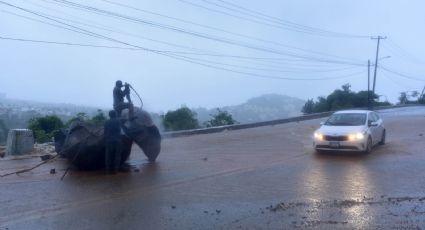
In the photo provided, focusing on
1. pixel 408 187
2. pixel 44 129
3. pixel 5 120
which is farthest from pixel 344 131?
pixel 5 120

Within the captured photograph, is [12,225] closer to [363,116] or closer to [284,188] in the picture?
[284,188]

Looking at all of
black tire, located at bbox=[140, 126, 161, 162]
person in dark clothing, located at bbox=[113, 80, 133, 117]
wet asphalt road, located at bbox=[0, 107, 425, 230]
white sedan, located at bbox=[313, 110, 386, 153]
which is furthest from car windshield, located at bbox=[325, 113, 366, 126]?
person in dark clothing, located at bbox=[113, 80, 133, 117]

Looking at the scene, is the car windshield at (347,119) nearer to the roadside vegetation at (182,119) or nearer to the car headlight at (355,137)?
the car headlight at (355,137)

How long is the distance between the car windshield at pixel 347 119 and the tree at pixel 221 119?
23.7m

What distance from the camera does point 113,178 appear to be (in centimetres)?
1377

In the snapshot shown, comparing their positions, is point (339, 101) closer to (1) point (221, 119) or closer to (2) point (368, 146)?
(1) point (221, 119)

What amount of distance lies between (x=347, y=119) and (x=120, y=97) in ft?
26.0

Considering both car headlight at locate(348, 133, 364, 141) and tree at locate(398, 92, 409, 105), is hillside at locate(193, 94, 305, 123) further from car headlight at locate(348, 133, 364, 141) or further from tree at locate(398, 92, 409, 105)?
car headlight at locate(348, 133, 364, 141)

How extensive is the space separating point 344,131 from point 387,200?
802cm

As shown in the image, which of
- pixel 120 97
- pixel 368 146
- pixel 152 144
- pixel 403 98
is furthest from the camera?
pixel 403 98

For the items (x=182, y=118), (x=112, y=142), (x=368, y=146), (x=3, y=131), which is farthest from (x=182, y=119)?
(x=112, y=142)

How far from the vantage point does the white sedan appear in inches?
705

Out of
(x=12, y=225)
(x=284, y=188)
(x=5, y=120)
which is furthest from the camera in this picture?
(x=5, y=120)

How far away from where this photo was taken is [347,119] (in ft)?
63.6
